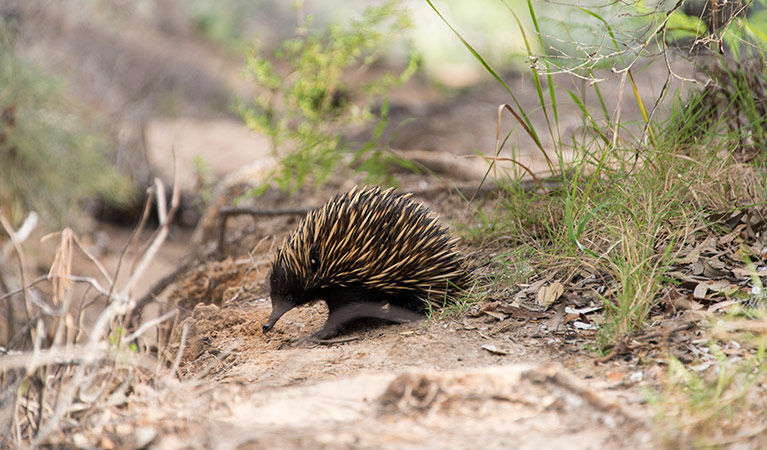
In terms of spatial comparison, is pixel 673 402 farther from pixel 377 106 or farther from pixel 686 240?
pixel 377 106

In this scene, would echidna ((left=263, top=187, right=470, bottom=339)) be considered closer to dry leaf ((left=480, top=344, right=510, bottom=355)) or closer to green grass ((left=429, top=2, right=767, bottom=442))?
green grass ((left=429, top=2, right=767, bottom=442))

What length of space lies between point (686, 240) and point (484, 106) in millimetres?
6174

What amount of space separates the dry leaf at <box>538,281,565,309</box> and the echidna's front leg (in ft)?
1.77

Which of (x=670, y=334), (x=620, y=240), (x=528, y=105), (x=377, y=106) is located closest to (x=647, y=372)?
(x=670, y=334)

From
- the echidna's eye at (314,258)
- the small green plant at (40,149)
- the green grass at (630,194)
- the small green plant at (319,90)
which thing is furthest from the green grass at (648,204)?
the small green plant at (40,149)

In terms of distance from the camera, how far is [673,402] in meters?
1.66

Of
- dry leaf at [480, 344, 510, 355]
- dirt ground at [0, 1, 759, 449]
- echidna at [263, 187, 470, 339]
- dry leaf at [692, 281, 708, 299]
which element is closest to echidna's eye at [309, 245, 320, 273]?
echidna at [263, 187, 470, 339]

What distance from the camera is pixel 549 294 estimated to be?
2.64m

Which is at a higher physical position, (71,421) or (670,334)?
(670,334)

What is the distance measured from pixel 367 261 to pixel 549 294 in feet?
2.57

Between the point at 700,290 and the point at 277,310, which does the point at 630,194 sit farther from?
the point at 277,310

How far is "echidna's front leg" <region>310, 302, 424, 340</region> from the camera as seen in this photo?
293 centimetres

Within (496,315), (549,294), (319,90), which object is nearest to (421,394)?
(496,315)

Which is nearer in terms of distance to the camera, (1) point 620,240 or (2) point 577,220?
(1) point 620,240
